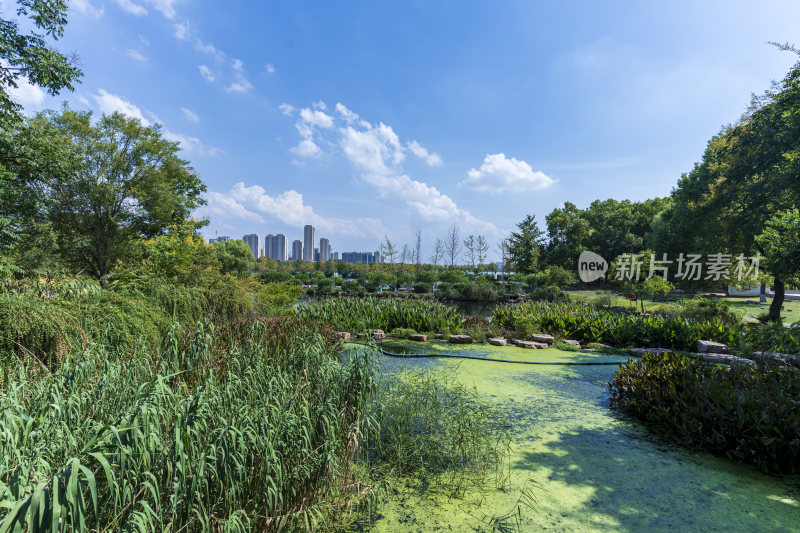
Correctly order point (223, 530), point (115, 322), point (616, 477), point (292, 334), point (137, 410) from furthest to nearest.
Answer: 1. point (292, 334)
2. point (115, 322)
3. point (616, 477)
4. point (137, 410)
5. point (223, 530)

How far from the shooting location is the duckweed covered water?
82.4 inches

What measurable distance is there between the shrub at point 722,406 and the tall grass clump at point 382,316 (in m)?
4.66

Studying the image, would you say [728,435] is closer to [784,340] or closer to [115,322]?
[784,340]

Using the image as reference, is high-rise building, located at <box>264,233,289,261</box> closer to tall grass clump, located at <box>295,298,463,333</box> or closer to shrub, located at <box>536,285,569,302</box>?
shrub, located at <box>536,285,569,302</box>

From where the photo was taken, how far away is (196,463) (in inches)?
64.6

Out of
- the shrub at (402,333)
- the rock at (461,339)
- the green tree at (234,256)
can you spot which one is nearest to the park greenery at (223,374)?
the rock at (461,339)

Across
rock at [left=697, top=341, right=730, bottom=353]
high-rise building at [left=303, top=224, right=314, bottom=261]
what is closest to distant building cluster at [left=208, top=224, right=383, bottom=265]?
high-rise building at [left=303, top=224, right=314, bottom=261]

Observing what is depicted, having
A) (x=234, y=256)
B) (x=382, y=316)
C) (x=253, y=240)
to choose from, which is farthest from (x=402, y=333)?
(x=253, y=240)

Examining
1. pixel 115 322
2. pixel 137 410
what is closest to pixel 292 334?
pixel 115 322

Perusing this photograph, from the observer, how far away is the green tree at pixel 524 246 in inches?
1149

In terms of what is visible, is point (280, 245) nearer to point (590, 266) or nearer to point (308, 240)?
point (308, 240)

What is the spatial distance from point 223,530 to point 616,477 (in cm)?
263

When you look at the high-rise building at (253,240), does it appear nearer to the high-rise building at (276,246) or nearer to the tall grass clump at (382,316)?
the high-rise building at (276,246)

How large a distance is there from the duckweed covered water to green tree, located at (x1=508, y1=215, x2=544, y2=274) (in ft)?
87.4
